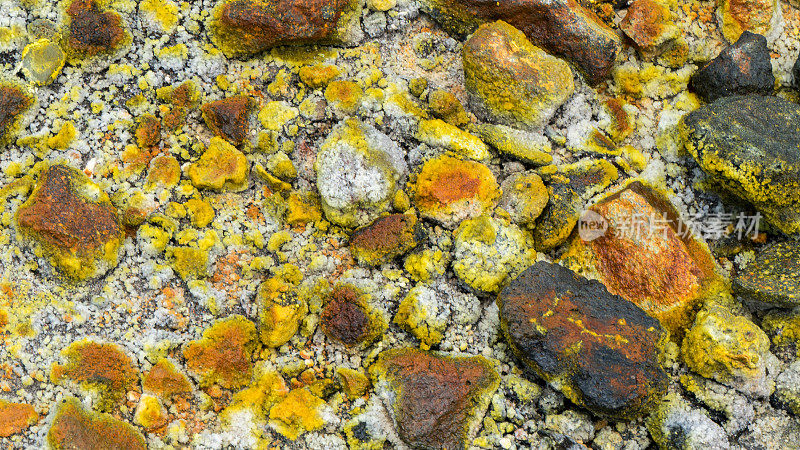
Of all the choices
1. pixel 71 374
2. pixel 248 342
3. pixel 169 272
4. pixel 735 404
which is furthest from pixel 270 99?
pixel 735 404

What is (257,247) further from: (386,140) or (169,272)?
(386,140)

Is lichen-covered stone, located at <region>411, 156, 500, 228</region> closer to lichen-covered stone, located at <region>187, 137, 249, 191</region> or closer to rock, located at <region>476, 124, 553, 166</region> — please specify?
rock, located at <region>476, 124, 553, 166</region>

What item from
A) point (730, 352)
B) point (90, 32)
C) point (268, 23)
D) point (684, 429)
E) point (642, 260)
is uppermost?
point (268, 23)

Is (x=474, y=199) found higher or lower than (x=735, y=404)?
higher

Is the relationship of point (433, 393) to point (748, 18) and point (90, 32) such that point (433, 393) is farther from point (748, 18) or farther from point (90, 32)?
point (748, 18)

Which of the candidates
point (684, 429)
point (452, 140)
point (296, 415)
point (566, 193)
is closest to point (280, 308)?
point (296, 415)

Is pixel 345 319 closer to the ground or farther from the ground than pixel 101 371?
farther from the ground
